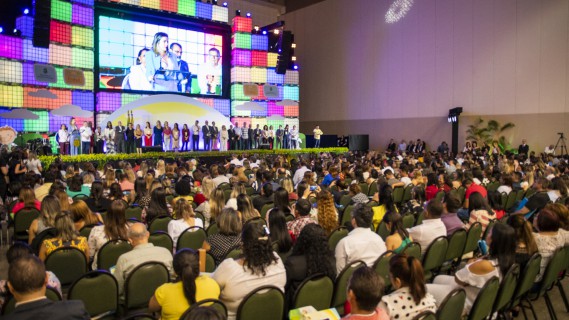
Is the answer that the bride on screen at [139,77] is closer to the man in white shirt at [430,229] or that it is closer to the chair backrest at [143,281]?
the man in white shirt at [430,229]

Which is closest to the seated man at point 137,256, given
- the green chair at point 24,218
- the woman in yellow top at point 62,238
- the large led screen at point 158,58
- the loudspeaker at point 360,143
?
the woman in yellow top at point 62,238

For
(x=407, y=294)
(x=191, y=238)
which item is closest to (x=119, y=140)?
(x=191, y=238)

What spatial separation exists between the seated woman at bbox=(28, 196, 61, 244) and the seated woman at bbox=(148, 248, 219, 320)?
2.58 metres

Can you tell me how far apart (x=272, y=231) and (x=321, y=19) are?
2795 cm

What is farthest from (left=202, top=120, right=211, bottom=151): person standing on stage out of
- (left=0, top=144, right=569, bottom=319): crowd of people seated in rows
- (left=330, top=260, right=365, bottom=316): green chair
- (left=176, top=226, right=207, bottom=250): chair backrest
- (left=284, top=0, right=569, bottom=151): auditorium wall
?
(left=330, top=260, right=365, bottom=316): green chair

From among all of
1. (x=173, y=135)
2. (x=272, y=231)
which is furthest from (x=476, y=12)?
(x=272, y=231)

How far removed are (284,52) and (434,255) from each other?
21.5 m

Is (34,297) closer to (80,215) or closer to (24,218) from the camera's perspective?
(80,215)

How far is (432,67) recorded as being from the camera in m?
24.4

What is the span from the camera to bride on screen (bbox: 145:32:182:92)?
22.4 meters

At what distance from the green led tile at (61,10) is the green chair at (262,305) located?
63.9 feet

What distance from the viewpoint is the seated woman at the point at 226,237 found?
419 cm

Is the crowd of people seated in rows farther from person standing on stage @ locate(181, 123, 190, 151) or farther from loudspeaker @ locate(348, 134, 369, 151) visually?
loudspeaker @ locate(348, 134, 369, 151)

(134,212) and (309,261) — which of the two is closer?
(309,261)
